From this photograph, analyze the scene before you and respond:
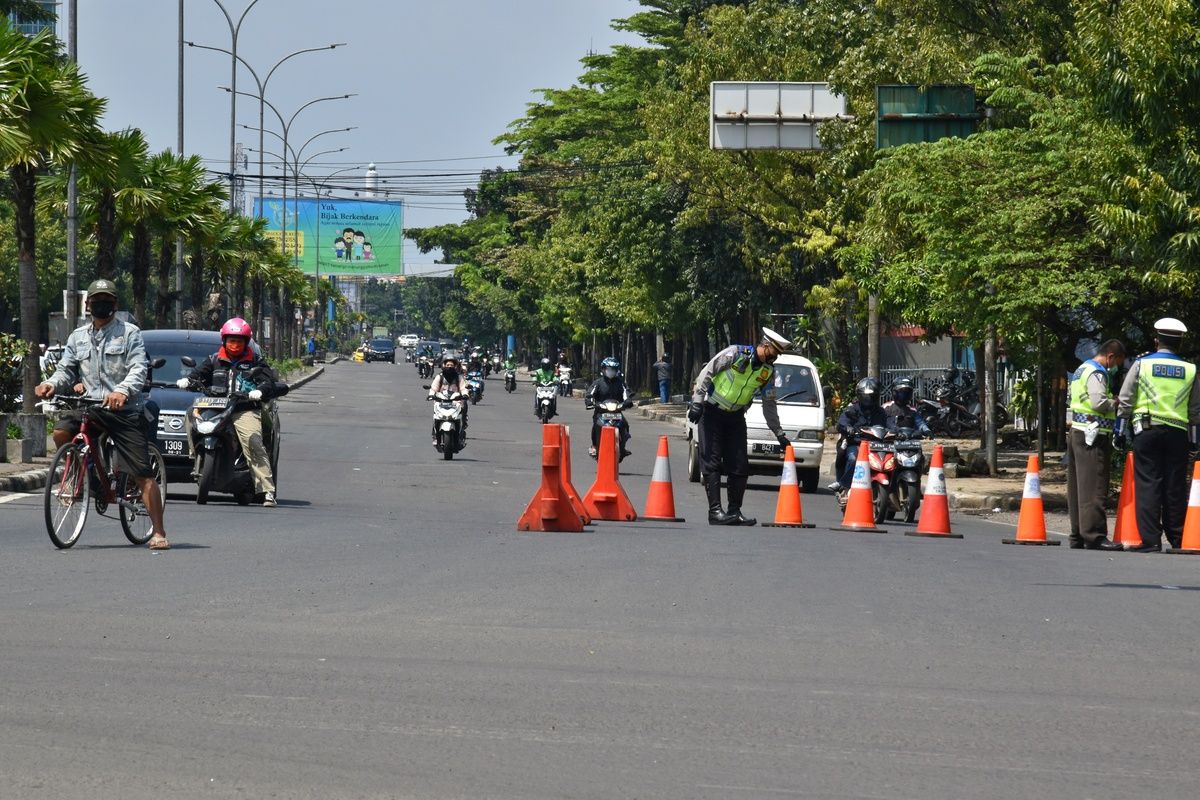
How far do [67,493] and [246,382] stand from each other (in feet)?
15.9

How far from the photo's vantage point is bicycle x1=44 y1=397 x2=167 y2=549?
40.4 feet

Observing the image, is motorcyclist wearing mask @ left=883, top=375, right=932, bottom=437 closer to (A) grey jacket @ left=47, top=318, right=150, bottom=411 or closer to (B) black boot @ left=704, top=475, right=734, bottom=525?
(B) black boot @ left=704, top=475, right=734, bottom=525

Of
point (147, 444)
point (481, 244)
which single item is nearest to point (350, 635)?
point (147, 444)

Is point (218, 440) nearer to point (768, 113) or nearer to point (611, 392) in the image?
point (611, 392)

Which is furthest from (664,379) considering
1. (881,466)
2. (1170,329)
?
(1170,329)

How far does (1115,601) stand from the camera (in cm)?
1112

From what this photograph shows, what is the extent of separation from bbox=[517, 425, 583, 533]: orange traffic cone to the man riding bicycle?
3626 millimetres

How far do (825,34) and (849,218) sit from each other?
421 centimetres

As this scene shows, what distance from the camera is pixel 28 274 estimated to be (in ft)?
85.3

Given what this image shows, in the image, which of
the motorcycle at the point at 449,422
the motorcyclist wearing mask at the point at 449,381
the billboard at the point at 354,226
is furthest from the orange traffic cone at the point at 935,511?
the billboard at the point at 354,226

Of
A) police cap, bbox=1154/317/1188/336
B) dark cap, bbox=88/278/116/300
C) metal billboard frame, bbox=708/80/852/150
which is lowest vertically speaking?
police cap, bbox=1154/317/1188/336

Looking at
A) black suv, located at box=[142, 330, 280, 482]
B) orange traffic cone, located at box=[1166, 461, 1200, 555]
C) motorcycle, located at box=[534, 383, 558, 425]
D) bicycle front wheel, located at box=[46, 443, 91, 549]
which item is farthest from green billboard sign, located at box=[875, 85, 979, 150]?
motorcycle, located at box=[534, 383, 558, 425]

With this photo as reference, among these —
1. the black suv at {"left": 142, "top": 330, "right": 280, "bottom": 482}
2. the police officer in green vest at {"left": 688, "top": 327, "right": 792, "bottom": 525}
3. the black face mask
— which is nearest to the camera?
the black face mask

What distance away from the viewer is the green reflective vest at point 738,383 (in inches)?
638
